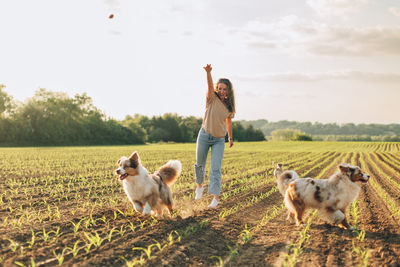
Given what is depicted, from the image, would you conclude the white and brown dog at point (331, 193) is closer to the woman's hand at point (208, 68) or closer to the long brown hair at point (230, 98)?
the long brown hair at point (230, 98)

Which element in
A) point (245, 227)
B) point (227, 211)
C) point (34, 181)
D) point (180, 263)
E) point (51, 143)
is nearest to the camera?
point (180, 263)

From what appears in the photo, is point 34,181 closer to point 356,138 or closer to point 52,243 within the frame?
point 52,243

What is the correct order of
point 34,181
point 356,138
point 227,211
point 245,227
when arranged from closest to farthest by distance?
point 245,227 → point 227,211 → point 34,181 → point 356,138

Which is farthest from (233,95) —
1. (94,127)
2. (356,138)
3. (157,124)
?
(356,138)

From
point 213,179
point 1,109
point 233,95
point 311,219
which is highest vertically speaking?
point 1,109

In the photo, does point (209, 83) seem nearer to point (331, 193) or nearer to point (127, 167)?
point (127, 167)

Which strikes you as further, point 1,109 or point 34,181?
point 1,109

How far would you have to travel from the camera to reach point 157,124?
82688 mm

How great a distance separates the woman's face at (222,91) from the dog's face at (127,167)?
2196 millimetres

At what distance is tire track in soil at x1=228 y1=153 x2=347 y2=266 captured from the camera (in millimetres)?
4161

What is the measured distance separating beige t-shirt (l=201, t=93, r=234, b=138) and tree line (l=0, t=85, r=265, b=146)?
5492 centimetres

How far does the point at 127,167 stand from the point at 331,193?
349cm

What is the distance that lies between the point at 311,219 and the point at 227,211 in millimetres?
1681

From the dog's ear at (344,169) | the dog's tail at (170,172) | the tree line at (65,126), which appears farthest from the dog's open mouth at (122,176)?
the tree line at (65,126)
